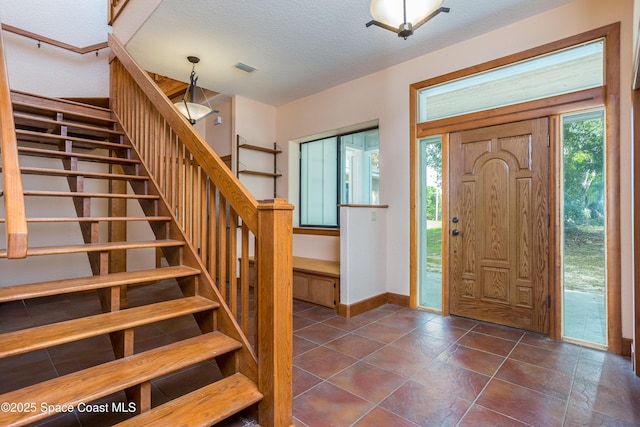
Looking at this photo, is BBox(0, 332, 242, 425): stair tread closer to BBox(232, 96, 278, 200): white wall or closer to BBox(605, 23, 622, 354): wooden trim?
BBox(605, 23, 622, 354): wooden trim

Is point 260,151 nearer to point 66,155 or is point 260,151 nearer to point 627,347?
point 66,155

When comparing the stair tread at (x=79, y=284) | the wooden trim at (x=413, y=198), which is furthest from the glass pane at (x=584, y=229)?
the stair tread at (x=79, y=284)

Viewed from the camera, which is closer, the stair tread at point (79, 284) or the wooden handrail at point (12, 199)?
the wooden handrail at point (12, 199)

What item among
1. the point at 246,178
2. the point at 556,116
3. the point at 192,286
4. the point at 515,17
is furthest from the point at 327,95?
the point at 192,286

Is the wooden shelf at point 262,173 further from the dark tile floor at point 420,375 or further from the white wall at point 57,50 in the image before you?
the dark tile floor at point 420,375

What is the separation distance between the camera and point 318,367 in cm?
225

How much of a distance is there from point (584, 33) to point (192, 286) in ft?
12.0

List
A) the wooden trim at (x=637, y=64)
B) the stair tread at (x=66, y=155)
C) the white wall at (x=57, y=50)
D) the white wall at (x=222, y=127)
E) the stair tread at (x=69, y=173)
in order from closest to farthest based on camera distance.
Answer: the wooden trim at (x=637, y=64) → the stair tread at (x=69, y=173) → the stair tread at (x=66, y=155) → the white wall at (x=57, y=50) → the white wall at (x=222, y=127)

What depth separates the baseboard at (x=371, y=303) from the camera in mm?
A: 3336

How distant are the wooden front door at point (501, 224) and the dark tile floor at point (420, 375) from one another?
0.82 feet

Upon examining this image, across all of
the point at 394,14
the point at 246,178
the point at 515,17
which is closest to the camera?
the point at 394,14

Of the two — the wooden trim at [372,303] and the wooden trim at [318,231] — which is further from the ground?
the wooden trim at [318,231]

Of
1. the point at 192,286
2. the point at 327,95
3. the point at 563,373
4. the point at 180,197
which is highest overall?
the point at 327,95

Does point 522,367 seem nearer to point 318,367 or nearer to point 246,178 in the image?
point 318,367
